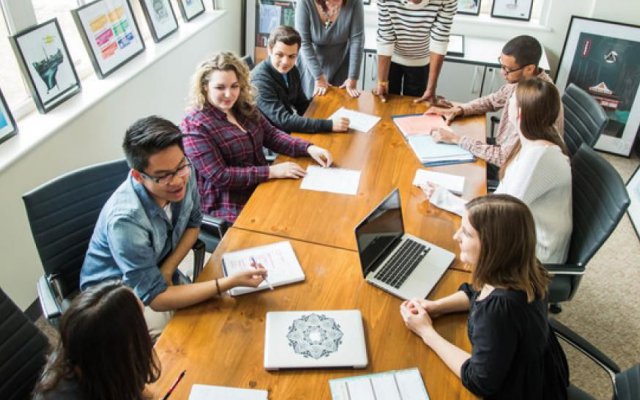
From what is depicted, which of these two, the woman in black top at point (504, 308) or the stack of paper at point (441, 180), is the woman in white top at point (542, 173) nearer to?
the stack of paper at point (441, 180)

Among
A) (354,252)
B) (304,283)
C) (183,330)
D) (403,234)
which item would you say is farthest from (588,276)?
(183,330)

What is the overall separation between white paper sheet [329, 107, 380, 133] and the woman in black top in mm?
1369

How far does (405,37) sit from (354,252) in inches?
68.0

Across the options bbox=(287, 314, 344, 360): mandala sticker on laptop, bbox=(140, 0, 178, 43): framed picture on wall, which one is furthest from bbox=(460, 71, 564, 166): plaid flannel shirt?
bbox=(140, 0, 178, 43): framed picture on wall

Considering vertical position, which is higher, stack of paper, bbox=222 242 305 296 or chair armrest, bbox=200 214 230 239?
stack of paper, bbox=222 242 305 296

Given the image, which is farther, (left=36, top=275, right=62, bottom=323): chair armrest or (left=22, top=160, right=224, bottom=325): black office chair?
(left=22, top=160, right=224, bottom=325): black office chair

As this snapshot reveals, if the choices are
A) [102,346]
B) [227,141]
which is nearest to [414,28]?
[227,141]

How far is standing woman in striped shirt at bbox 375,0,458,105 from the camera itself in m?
2.96

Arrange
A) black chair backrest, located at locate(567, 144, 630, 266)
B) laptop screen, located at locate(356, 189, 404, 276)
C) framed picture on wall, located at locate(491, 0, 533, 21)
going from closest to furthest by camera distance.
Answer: laptop screen, located at locate(356, 189, 404, 276), black chair backrest, located at locate(567, 144, 630, 266), framed picture on wall, located at locate(491, 0, 533, 21)

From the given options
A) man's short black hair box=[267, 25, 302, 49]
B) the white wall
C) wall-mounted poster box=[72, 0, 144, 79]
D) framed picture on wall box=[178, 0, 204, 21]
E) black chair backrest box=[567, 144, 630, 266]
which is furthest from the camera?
framed picture on wall box=[178, 0, 204, 21]

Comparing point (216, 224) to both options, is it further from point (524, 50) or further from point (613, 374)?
point (524, 50)

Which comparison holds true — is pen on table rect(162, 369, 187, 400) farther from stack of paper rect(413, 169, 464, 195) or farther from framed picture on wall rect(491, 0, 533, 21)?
framed picture on wall rect(491, 0, 533, 21)

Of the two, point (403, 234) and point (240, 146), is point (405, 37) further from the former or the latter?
point (403, 234)

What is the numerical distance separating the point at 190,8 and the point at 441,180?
2.76m
